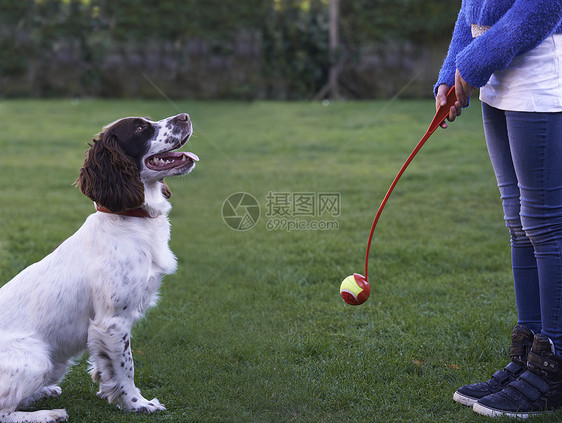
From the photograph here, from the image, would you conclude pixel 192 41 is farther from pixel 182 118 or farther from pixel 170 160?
pixel 170 160

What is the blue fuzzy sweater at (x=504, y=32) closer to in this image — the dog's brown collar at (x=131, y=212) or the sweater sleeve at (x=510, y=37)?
the sweater sleeve at (x=510, y=37)

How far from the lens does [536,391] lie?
8.34ft

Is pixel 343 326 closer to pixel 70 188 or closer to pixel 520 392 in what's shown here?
pixel 520 392

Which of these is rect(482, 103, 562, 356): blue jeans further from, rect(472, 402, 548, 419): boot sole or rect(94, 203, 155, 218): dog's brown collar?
rect(94, 203, 155, 218): dog's brown collar

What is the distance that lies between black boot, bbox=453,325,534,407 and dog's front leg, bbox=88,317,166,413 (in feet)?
4.33

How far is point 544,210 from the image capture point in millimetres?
2441

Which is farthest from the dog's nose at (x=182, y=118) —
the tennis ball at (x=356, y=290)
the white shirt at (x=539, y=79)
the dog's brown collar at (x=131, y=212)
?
the white shirt at (x=539, y=79)

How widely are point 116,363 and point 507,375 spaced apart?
1.71 m

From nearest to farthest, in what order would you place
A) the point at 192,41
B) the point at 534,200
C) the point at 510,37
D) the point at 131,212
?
the point at 510,37
the point at 534,200
the point at 131,212
the point at 192,41

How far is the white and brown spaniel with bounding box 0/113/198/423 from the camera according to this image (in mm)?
2662

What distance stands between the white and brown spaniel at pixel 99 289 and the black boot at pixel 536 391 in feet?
4.78

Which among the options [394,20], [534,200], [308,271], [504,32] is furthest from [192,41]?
[534,200]

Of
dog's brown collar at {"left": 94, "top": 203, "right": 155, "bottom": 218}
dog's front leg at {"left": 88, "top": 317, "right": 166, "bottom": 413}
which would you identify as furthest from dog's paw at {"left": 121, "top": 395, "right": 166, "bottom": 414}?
dog's brown collar at {"left": 94, "top": 203, "right": 155, "bottom": 218}

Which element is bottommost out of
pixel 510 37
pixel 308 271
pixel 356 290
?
pixel 308 271
